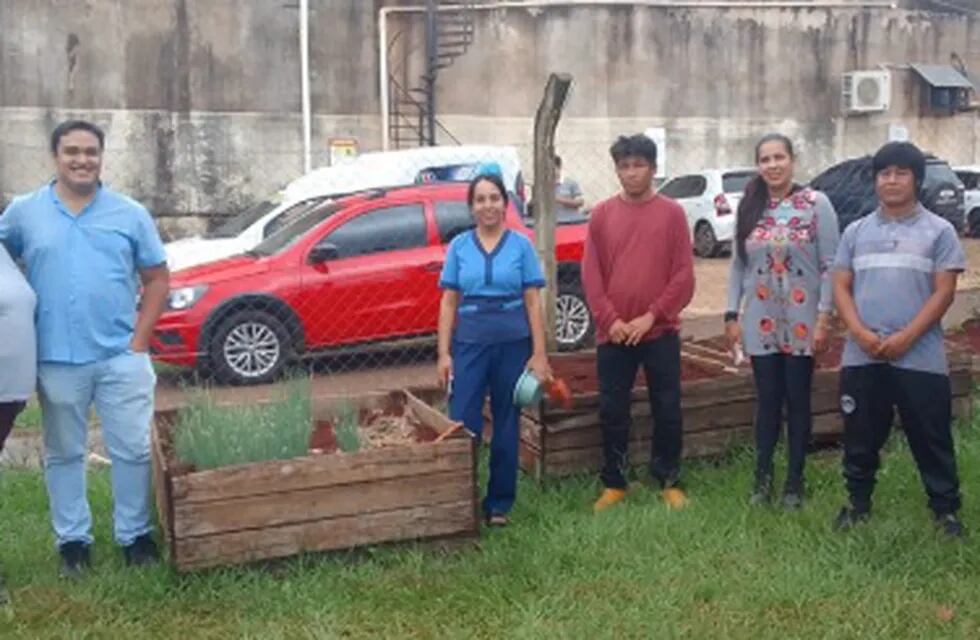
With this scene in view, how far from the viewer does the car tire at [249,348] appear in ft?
31.9

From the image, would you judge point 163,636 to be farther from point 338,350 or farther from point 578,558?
point 338,350

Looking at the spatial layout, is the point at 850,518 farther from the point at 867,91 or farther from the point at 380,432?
the point at 867,91

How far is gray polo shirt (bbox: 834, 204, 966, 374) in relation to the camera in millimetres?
4750

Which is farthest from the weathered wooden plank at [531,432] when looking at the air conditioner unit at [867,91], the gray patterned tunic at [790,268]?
the air conditioner unit at [867,91]

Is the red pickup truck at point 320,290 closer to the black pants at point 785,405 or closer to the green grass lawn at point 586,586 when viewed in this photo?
the green grass lawn at point 586,586

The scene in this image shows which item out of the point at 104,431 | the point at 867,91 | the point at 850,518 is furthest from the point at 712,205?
the point at 104,431

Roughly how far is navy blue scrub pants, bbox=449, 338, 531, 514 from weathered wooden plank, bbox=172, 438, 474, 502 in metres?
0.37

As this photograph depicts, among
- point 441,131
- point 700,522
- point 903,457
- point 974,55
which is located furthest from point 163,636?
point 974,55

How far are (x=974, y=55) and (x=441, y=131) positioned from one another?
13553mm

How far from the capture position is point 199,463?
16.0ft

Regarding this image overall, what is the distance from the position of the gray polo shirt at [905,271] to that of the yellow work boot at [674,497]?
1.12m

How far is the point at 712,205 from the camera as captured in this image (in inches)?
802

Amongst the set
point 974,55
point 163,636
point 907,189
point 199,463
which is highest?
point 974,55

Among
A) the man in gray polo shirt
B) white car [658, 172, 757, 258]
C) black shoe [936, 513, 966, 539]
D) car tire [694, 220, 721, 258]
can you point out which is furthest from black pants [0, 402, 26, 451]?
car tire [694, 220, 721, 258]
